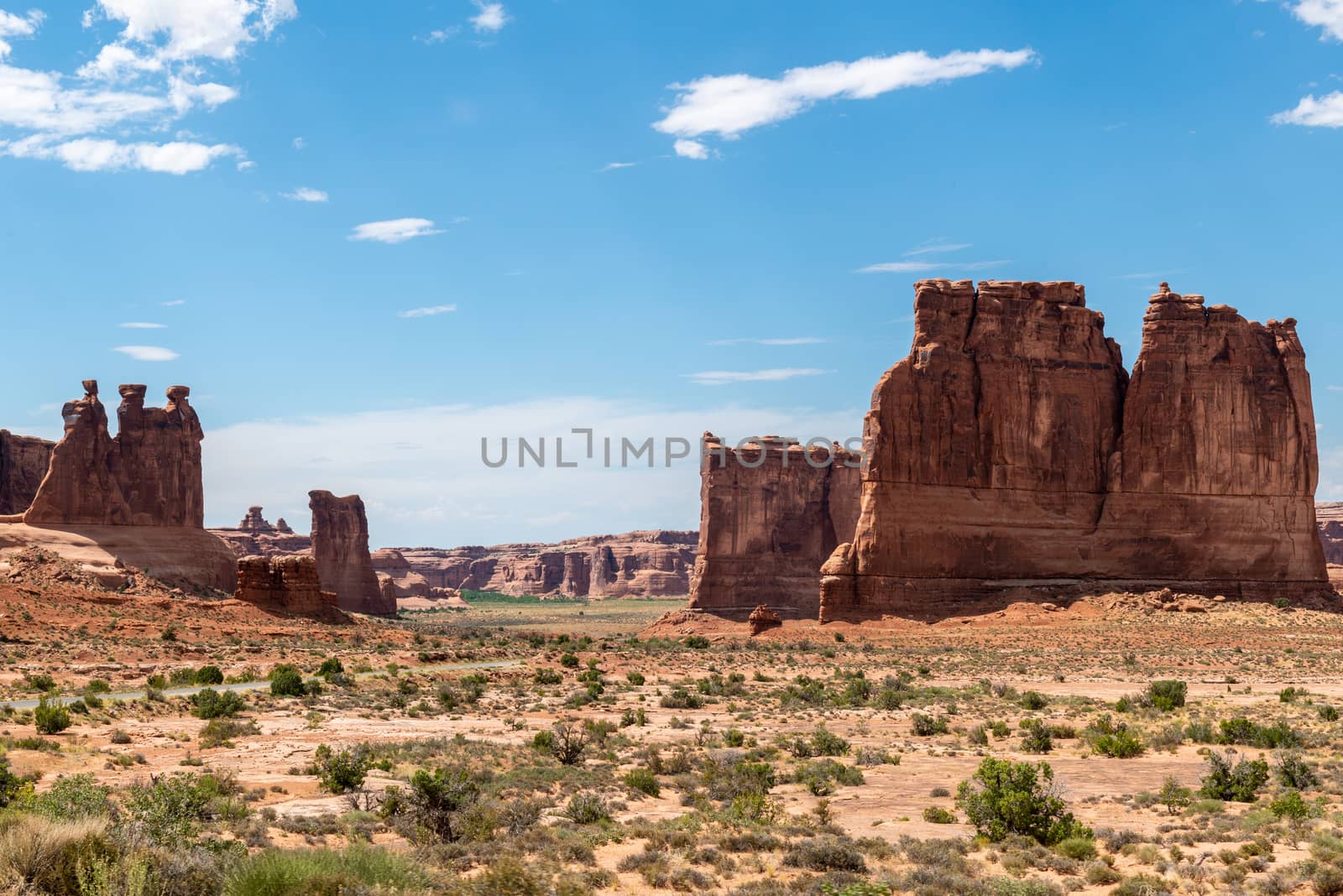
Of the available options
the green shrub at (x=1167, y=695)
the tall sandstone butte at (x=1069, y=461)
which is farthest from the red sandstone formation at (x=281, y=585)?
the green shrub at (x=1167, y=695)

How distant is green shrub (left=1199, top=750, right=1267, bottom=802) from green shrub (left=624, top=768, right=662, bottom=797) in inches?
300

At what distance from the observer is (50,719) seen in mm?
23406

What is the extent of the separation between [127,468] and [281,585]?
79.0 feet

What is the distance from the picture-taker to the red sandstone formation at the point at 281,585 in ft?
191

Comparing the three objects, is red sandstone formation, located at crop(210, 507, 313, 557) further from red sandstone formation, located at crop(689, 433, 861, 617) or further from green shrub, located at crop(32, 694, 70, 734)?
green shrub, located at crop(32, 694, 70, 734)

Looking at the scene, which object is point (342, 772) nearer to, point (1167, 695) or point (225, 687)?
point (225, 687)

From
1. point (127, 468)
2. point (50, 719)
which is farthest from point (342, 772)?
point (127, 468)

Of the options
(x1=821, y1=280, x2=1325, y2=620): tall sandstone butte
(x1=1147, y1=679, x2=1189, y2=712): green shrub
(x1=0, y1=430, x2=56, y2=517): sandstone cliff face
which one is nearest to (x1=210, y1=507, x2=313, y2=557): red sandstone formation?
(x1=0, y1=430, x2=56, y2=517): sandstone cliff face

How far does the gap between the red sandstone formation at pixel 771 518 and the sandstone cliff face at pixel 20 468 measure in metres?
43.9

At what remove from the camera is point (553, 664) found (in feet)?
151

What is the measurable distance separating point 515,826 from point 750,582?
76.9m

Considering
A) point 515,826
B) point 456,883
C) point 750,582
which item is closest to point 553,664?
point 515,826

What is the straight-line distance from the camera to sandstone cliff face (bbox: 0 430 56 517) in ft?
277

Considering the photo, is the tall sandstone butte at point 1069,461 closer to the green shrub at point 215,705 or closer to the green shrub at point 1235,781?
the green shrub at point 215,705
